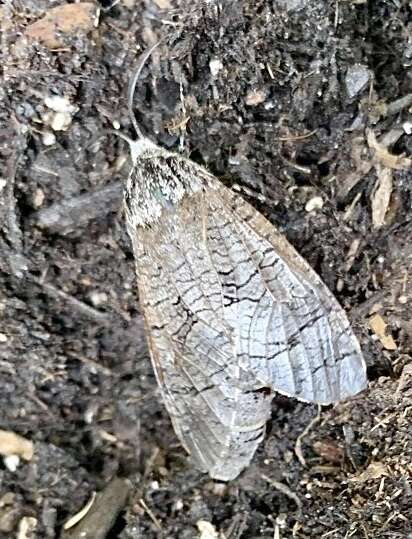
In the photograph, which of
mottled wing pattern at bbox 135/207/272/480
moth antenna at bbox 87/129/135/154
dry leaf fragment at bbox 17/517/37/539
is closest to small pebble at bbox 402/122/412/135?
mottled wing pattern at bbox 135/207/272/480

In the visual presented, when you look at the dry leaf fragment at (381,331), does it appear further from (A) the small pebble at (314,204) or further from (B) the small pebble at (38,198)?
(B) the small pebble at (38,198)

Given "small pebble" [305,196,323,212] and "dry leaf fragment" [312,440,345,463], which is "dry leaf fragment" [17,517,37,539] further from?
"small pebble" [305,196,323,212]

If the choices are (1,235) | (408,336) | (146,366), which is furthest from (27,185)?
(408,336)

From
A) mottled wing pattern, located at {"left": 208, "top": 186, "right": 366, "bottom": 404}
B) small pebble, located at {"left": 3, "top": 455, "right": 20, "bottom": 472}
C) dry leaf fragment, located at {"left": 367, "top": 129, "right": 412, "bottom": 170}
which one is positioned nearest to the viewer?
mottled wing pattern, located at {"left": 208, "top": 186, "right": 366, "bottom": 404}

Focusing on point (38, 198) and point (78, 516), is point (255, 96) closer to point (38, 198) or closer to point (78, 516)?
point (38, 198)

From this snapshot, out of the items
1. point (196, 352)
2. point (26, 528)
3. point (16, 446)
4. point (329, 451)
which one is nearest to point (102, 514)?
point (26, 528)

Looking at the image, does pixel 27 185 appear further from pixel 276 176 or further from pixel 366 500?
pixel 366 500

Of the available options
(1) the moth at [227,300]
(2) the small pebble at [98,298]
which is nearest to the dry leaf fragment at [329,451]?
(1) the moth at [227,300]
